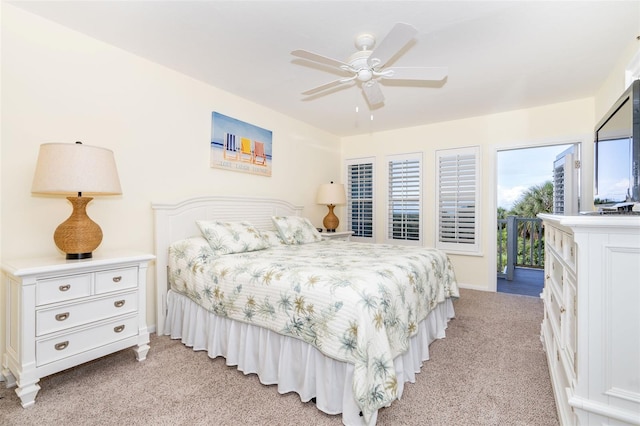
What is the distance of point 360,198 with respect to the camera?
5.33 meters

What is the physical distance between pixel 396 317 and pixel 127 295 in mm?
1848

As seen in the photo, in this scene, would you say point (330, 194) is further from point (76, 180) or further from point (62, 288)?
point (62, 288)

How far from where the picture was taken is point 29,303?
5.71 feet

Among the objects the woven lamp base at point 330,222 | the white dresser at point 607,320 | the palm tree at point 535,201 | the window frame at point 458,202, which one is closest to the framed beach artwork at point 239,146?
the woven lamp base at point 330,222

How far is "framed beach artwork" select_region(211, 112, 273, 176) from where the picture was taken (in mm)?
3328

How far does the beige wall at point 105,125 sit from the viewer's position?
6.72ft

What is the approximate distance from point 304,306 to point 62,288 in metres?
1.50

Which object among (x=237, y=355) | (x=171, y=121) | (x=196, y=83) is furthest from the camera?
(x=196, y=83)

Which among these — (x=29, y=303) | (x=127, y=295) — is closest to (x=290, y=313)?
(x=127, y=295)

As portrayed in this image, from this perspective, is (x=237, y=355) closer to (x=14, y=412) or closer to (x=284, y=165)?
(x=14, y=412)

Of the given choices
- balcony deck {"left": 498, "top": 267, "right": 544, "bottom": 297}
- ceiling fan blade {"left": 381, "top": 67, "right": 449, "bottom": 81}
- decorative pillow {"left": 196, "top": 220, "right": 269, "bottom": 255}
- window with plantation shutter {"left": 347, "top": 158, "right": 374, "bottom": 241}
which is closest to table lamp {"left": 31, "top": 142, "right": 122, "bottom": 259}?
decorative pillow {"left": 196, "top": 220, "right": 269, "bottom": 255}

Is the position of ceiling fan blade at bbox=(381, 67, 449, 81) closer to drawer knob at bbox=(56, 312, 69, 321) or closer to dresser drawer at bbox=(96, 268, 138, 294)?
dresser drawer at bbox=(96, 268, 138, 294)

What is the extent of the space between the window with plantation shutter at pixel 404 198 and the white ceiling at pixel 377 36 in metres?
1.46

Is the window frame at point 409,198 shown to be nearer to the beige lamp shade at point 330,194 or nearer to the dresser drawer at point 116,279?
the beige lamp shade at point 330,194
